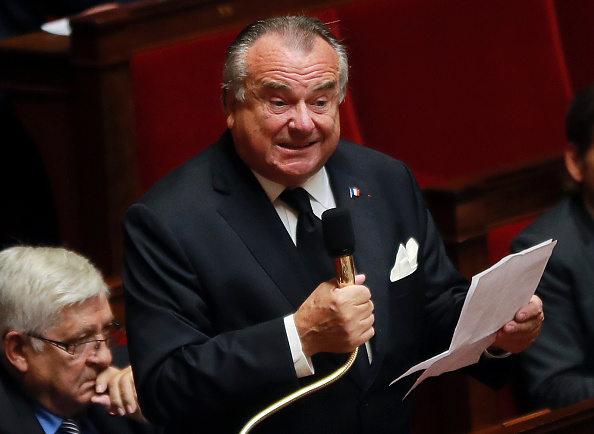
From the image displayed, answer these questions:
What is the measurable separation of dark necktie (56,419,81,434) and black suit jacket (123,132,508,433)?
0.47 ft

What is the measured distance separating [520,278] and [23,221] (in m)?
0.91

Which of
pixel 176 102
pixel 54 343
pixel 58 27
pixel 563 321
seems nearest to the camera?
pixel 54 343

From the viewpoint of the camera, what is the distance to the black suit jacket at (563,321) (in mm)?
1203

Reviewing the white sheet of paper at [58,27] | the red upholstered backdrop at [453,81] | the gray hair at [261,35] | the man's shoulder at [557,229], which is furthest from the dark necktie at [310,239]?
the white sheet of paper at [58,27]

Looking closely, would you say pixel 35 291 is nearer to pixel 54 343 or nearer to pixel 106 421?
pixel 54 343

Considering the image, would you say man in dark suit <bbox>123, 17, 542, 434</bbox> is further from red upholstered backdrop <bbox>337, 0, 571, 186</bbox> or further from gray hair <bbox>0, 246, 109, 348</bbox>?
red upholstered backdrop <bbox>337, 0, 571, 186</bbox>

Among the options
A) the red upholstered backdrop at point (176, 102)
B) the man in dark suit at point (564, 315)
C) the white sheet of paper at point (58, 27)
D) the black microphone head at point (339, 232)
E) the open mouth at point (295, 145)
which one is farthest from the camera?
the white sheet of paper at point (58, 27)

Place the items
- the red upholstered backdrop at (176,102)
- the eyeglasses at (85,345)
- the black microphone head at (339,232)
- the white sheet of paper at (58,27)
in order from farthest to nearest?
the white sheet of paper at (58,27)
the red upholstered backdrop at (176,102)
the eyeglasses at (85,345)
the black microphone head at (339,232)

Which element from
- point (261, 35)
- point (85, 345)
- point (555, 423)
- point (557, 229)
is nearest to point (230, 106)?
point (261, 35)

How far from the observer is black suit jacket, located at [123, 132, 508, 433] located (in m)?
0.87

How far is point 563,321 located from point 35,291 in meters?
0.60

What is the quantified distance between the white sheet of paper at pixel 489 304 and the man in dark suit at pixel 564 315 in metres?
0.25

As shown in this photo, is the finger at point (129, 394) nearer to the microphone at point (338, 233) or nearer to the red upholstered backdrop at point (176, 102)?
the microphone at point (338, 233)

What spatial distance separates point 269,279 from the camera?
0.93 m
